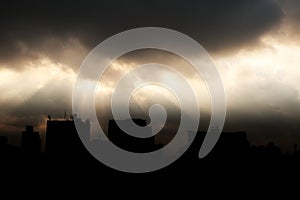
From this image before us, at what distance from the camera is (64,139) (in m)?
129

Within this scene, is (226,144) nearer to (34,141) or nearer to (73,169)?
(73,169)

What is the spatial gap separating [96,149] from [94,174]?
2344cm

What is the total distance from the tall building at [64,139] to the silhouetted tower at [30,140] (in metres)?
2.82

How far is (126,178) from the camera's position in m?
118

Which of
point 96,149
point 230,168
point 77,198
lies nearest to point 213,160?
point 230,168

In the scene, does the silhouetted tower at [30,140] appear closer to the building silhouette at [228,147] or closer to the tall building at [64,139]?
the tall building at [64,139]

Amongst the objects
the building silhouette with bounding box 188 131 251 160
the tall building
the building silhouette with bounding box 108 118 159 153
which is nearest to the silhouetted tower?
the tall building

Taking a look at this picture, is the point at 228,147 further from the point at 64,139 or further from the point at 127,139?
the point at 64,139

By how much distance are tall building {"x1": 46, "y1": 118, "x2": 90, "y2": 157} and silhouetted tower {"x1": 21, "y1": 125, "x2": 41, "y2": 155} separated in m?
2.82

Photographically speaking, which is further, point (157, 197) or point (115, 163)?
point (115, 163)

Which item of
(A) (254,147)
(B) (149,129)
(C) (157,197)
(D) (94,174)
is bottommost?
(C) (157,197)

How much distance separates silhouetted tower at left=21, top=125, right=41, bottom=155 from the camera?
12685 cm

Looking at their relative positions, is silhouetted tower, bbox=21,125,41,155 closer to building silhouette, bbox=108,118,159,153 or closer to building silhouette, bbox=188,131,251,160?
building silhouette, bbox=108,118,159,153

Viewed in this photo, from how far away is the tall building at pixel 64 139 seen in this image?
128375 millimetres
